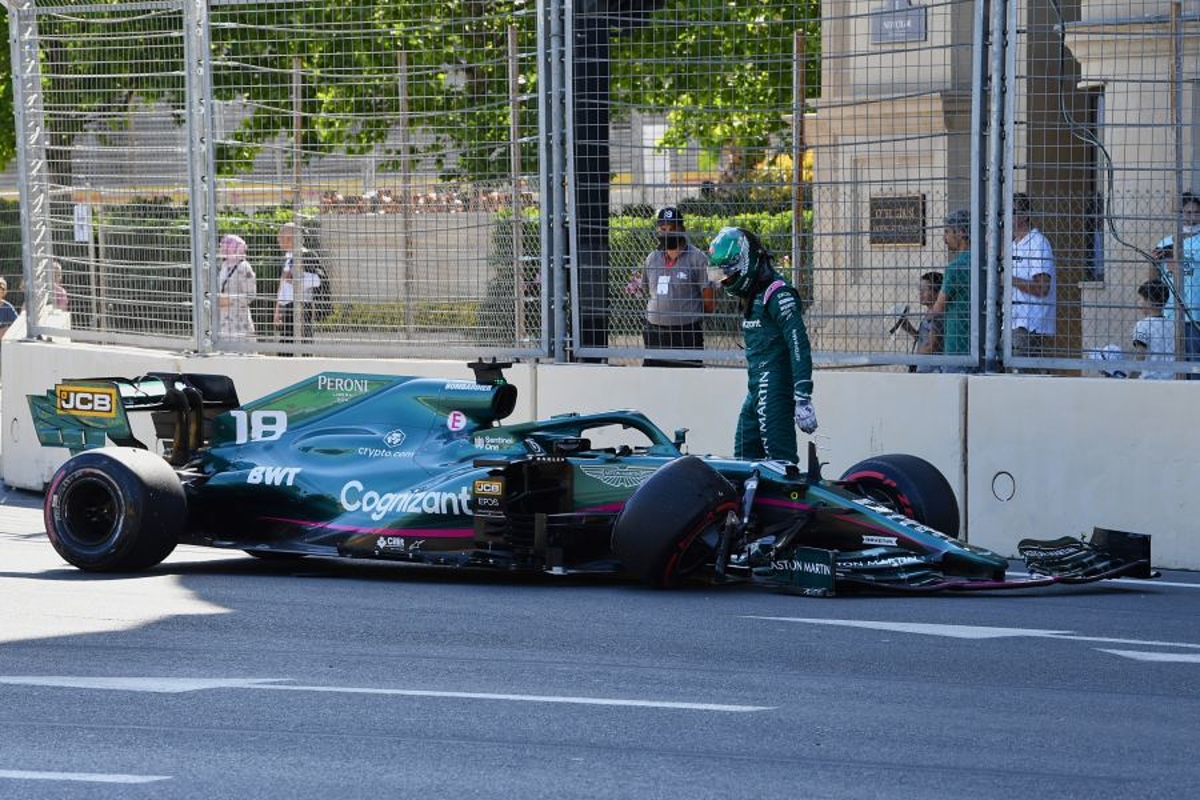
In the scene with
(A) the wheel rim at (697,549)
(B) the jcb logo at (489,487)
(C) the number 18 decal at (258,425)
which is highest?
(C) the number 18 decal at (258,425)

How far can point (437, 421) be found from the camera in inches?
388

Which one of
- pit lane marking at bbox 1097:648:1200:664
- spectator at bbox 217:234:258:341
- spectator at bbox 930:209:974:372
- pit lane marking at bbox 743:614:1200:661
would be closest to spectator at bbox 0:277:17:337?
spectator at bbox 217:234:258:341

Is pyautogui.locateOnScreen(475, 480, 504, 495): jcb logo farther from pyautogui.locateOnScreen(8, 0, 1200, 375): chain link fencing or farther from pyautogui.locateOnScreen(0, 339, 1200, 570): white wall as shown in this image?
pyautogui.locateOnScreen(8, 0, 1200, 375): chain link fencing

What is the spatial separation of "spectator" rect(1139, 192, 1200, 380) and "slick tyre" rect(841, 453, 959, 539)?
6.11 feet

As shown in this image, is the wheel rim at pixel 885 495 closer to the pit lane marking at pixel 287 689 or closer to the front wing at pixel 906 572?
the front wing at pixel 906 572

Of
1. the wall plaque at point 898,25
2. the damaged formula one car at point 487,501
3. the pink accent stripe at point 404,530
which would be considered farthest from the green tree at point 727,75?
the pink accent stripe at point 404,530

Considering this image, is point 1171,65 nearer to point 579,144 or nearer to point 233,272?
point 579,144

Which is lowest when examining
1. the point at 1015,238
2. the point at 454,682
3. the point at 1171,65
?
the point at 454,682

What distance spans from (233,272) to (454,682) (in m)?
8.06

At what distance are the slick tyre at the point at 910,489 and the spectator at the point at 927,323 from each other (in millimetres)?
1685

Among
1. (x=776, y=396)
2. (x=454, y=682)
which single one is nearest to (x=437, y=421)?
(x=776, y=396)

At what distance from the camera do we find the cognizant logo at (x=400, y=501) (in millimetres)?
9375

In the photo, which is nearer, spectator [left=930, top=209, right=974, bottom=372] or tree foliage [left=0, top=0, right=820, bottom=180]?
spectator [left=930, top=209, right=974, bottom=372]

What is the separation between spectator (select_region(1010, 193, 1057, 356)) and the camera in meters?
11.1
